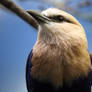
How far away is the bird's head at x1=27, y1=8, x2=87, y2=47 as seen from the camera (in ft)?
2.13

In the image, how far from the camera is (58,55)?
656 millimetres

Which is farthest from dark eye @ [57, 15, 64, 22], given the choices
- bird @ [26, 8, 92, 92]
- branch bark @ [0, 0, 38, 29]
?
branch bark @ [0, 0, 38, 29]

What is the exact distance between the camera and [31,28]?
34.3 inches

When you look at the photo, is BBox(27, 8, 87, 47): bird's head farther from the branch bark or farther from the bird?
the branch bark

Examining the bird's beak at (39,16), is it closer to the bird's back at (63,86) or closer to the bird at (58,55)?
the bird at (58,55)

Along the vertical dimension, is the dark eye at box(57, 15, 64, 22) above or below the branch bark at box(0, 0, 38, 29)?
below

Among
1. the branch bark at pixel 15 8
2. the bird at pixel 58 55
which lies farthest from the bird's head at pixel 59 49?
the branch bark at pixel 15 8

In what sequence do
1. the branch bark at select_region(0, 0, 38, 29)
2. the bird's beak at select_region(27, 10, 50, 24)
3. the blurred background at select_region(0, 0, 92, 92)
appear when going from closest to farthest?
the bird's beak at select_region(27, 10, 50, 24) → the branch bark at select_region(0, 0, 38, 29) → the blurred background at select_region(0, 0, 92, 92)

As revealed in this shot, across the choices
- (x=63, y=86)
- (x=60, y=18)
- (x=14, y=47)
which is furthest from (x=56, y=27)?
(x=14, y=47)

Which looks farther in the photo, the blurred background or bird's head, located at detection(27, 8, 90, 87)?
the blurred background

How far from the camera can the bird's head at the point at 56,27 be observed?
2.13ft

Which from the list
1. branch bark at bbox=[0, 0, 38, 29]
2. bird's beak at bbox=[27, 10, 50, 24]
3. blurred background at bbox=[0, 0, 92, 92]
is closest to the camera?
bird's beak at bbox=[27, 10, 50, 24]

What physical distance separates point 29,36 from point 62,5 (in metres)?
0.19

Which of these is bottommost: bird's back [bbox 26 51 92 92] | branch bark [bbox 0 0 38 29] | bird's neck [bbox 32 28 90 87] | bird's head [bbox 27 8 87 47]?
bird's back [bbox 26 51 92 92]
